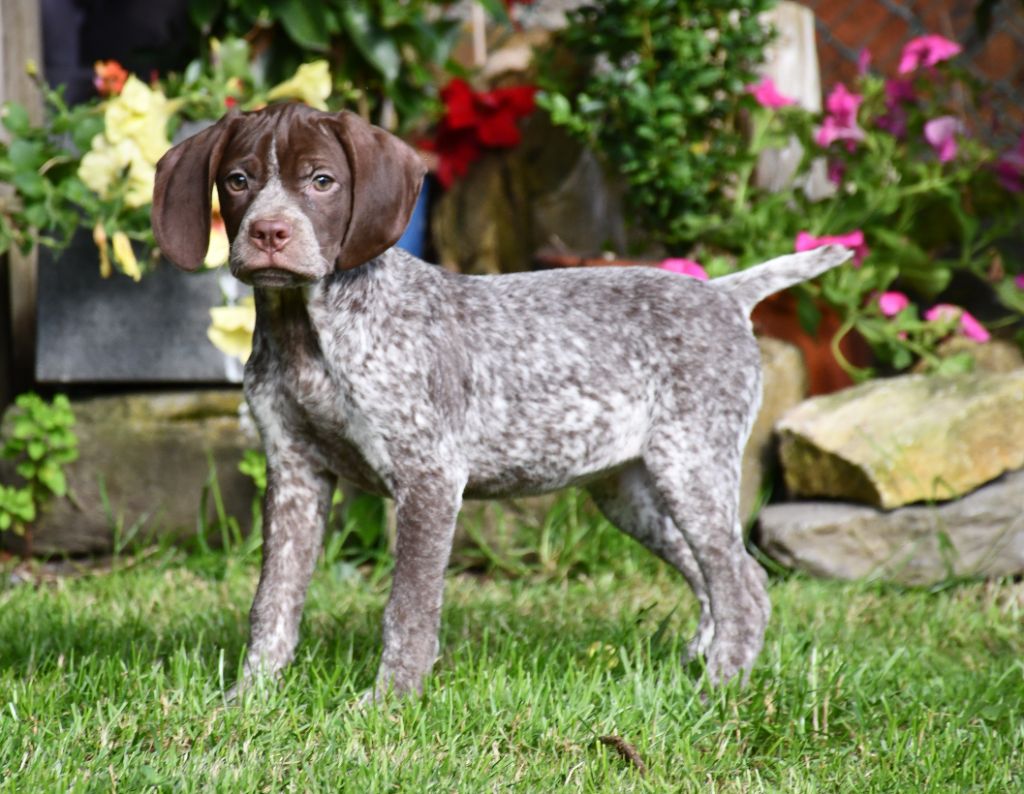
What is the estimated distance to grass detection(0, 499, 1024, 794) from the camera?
8.08 ft

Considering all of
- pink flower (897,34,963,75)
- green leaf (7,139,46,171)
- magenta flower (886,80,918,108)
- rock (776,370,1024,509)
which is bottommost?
rock (776,370,1024,509)

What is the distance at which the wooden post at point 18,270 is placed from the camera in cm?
476

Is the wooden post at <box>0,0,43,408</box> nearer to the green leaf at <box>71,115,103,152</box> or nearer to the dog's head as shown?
the green leaf at <box>71,115,103,152</box>

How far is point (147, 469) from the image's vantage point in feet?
14.8

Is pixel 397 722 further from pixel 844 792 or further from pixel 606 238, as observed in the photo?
pixel 606 238

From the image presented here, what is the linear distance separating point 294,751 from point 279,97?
263 cm

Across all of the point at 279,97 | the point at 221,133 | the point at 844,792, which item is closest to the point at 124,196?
the point at 279,97

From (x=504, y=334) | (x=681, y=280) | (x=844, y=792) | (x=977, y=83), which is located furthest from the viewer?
(x=977, y=83)

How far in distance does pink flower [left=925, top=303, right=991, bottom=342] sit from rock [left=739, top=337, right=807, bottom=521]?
0.50 meters

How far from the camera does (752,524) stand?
4.50m

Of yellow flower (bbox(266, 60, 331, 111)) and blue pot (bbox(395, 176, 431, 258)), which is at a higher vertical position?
yellow flower (bbox(266, 60, 331, 111))

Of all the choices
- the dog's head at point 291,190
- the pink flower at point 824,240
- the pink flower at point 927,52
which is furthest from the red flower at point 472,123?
the dog's head at point 291,190

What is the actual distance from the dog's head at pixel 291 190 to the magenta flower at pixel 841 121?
2.62 meters

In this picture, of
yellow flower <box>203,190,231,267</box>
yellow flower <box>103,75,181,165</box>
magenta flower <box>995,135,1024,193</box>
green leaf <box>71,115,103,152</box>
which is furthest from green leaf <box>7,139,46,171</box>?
magenta flower <box>995,135,1024,193</box>
